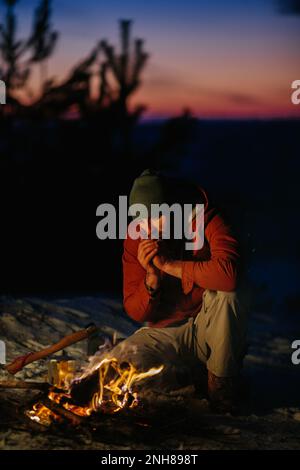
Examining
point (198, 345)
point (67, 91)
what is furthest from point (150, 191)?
point (67, 91)

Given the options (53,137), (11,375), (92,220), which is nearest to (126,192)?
(92,220)

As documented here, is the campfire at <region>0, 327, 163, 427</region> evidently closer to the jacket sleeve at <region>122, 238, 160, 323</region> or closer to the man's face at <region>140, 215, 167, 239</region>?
the jacket sleeve at <region>122, 238, 160, 323</region>

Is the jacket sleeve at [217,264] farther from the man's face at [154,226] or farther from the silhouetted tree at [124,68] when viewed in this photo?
the silhouetted tree at [124,68]

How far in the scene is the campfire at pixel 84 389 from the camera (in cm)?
414

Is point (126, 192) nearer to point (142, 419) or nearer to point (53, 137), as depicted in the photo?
point (53, 137)

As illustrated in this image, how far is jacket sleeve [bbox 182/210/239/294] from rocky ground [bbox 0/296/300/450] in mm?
784

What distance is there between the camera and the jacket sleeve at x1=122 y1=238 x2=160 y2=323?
4848mm

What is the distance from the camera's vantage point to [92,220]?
10828mm

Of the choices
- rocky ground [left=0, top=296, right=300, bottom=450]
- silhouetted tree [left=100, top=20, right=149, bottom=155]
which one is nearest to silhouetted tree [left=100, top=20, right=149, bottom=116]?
silhouetted tree [left=100, top=20, right=149, bottom=155]

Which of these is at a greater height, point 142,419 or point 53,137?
point 53,137

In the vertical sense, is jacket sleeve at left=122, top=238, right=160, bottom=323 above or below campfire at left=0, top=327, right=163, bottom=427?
above

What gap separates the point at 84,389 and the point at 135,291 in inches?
33.5
